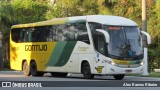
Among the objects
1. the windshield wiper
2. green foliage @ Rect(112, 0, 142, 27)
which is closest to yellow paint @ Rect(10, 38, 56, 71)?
the windshield wiper

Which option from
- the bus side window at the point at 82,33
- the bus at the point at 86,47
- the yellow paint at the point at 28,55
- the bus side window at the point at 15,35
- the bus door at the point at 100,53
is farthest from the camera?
the bus side window at the point at 15,35

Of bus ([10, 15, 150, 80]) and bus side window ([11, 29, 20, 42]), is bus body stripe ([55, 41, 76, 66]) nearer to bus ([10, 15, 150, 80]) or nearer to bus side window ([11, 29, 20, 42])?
bus ([10, 15, 150, 80])

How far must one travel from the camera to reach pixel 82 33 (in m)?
28.6

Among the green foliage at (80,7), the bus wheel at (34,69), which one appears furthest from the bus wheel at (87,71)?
the green foliage at (80,7)

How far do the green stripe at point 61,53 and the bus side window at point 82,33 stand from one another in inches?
27.0

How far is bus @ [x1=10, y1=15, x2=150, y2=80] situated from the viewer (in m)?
26.9

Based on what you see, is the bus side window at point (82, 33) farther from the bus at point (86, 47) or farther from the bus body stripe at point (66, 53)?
the bus body stripe at point (66, 53)

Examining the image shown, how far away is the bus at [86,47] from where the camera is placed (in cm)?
2689

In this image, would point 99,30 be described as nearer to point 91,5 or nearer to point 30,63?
point 30,63

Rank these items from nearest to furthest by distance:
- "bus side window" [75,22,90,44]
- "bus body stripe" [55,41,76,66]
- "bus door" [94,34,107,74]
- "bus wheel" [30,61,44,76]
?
"bus door" [94,34,107,74] < "bus side window" [75,22,90,44] < "bus body stripe" [55,41,76,66] < "bus wheel" [30,61,44,76]

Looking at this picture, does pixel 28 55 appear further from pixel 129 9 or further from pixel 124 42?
pixel 129 9

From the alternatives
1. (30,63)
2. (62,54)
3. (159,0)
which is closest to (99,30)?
(62,54)

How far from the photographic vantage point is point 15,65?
117ft

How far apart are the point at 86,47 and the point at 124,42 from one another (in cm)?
234
